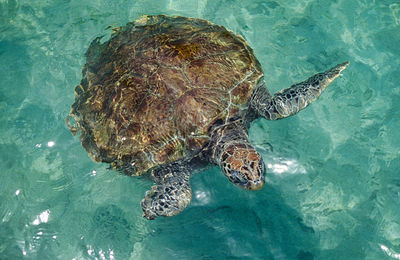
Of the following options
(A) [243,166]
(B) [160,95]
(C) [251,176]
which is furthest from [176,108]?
(C) [251,176]

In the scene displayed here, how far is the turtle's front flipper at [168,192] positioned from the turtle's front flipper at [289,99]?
1.53 meters

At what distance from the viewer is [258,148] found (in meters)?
5.56

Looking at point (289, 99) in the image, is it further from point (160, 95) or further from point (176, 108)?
point (160, 95)

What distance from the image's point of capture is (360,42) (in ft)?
21.8

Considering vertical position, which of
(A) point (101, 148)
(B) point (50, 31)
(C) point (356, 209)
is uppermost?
(B) point (50, 31)

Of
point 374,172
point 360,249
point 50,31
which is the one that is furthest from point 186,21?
point 360,249

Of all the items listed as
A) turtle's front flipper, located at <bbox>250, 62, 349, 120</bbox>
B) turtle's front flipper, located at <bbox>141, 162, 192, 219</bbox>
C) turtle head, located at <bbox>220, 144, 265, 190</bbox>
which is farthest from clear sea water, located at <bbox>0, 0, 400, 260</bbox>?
turtle head, located at <bbox>220, 144, 265, 190</bbox>

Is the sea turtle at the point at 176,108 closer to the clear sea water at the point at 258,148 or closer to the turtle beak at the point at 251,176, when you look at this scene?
the turtle beak at the point at 251,176

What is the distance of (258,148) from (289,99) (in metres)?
0.94

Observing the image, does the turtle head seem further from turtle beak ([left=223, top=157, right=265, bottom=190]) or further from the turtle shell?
the turtle shell

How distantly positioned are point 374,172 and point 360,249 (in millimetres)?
1282

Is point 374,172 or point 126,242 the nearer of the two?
point 126,242

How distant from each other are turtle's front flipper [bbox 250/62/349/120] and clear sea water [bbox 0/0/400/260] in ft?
1.62

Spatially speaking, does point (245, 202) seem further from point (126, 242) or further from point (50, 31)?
point (50, 31)
